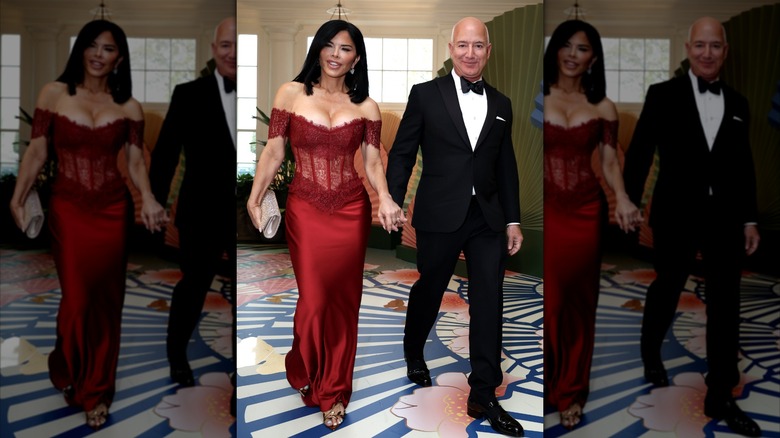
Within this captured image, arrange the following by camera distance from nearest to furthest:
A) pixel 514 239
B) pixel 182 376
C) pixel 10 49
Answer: pixel 10 49 → pixel 182 376 → pixel 514 239

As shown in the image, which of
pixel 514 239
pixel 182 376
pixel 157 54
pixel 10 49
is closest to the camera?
pixel 10 49

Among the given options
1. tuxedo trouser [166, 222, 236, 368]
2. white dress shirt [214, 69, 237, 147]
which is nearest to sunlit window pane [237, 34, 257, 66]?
white dress shirt [214, 69, 237, 147]

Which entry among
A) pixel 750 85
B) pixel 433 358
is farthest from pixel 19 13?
pixel 750 85

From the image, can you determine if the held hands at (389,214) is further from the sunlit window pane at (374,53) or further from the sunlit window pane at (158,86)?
the sunlit window pane at (158,86)

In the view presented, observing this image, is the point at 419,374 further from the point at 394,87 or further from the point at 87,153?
the point at 87,153

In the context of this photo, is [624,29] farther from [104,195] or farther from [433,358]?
[104,195]

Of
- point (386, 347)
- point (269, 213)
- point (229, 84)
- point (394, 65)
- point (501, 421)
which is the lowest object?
point (501, 421)

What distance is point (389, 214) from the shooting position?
2.68m

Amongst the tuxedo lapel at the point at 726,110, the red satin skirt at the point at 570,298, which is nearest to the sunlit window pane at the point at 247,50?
the red satin skirt at the point at 570,298

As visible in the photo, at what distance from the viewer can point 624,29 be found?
2.49m

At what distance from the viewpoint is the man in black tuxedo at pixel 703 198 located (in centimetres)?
240

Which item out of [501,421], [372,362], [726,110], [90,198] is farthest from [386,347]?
[726,110]

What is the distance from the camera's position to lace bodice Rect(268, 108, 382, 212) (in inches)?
103

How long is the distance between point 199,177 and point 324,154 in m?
0.56
